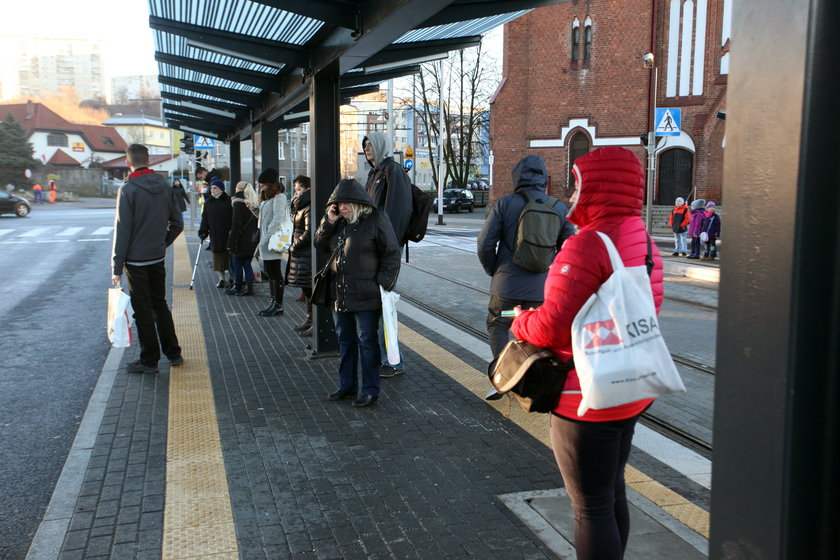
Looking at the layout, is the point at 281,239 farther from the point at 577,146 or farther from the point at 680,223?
the point at 577,146

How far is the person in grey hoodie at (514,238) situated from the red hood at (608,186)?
2.60 metres

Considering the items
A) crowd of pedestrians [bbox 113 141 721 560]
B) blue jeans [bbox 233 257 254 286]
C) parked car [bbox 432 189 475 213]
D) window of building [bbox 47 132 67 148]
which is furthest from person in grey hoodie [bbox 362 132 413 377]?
window of building [bbox 47 132 67 148]

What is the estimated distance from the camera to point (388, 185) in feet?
20.1

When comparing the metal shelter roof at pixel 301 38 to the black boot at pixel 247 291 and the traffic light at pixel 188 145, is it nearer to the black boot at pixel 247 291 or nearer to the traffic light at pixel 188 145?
the black boot at pixel 247 291

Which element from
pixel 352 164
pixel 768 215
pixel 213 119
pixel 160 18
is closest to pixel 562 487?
pixel 768 215

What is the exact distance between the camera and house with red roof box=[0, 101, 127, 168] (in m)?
89.0

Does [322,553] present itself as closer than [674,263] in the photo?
Yes

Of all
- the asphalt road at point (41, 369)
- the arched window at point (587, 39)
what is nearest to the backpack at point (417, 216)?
the asphalt road at point (41, 369)

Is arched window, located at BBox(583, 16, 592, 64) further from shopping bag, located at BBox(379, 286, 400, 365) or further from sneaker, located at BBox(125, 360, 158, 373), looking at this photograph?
shopping bag, located at BBox(379, 286, 400, 365)

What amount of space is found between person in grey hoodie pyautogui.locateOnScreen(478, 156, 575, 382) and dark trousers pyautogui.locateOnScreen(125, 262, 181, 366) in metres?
3.07

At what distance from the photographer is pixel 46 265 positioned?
628 inches

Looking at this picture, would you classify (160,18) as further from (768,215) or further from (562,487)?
(768,215)

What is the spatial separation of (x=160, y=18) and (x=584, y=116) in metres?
25.9

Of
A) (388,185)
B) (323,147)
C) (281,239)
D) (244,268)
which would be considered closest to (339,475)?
(388,185)
